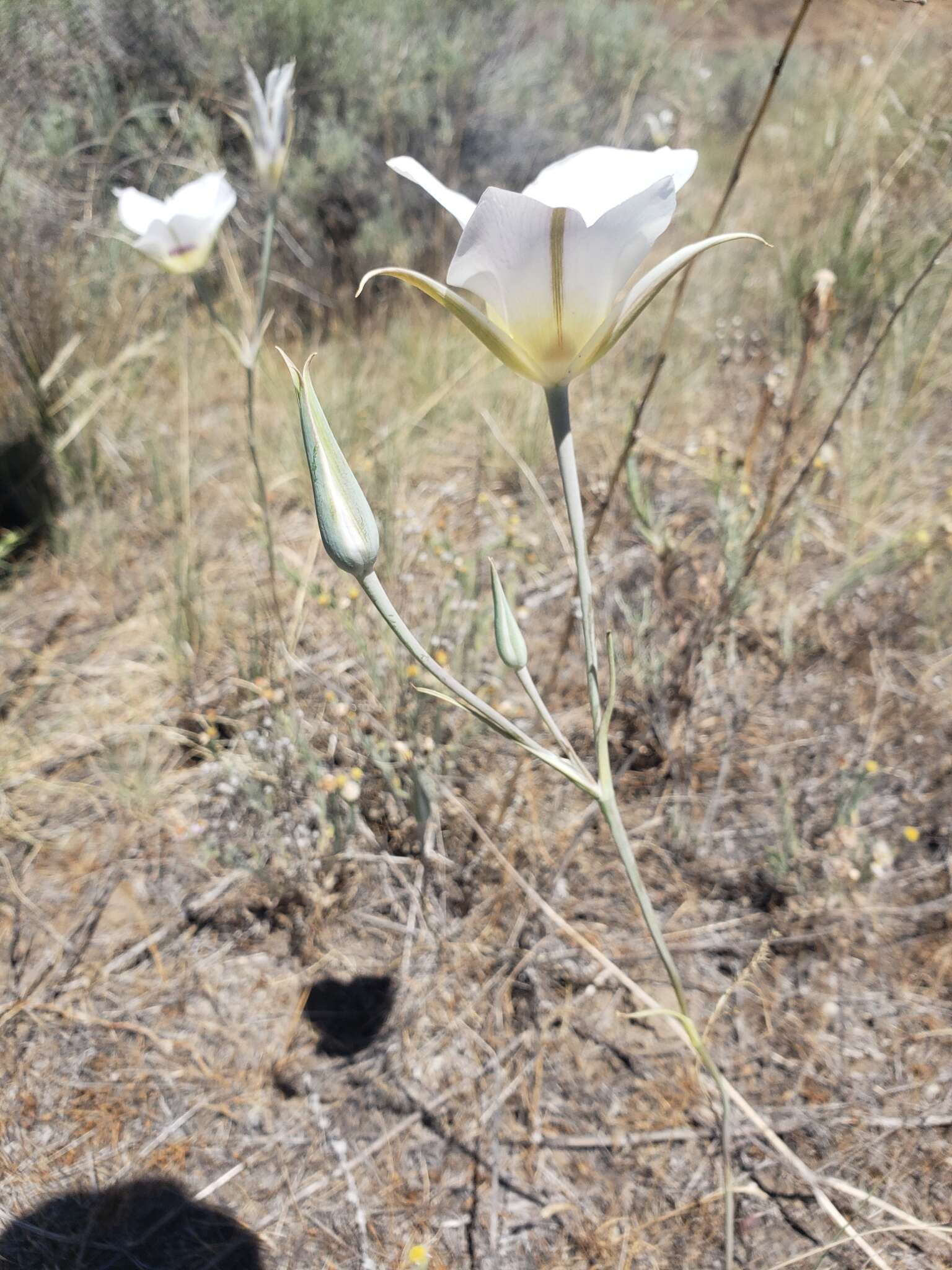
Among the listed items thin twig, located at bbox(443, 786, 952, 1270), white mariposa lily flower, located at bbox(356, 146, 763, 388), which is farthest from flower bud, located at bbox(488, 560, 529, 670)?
thin twig, located at bbox(443, 786, 952, 1270)


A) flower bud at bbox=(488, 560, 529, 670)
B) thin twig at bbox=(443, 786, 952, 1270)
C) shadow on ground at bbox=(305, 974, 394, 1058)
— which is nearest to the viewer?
flower bud at bbox=(488, 560, 529, 670)

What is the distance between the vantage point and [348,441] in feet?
7.62

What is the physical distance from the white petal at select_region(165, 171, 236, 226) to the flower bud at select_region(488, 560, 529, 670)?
46.9 inches

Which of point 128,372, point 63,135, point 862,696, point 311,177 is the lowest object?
point 862,696

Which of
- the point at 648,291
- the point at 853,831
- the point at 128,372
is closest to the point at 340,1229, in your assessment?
the point at 853,831

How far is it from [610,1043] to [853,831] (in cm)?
57

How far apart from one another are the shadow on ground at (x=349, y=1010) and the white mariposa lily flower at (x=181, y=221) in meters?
1.36

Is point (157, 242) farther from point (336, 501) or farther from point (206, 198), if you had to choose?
point (336, 501)

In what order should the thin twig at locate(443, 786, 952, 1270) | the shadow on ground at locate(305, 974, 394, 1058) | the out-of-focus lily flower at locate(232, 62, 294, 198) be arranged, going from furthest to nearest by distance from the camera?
the out-of-focus lily flower at locate(232, 62, 294, 198)
the shadow on ground at locate(305, 974, 394, 1058)
the thin twig at locate(443, 786, 952, 1270)

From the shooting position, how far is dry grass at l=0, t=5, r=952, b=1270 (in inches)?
44.3

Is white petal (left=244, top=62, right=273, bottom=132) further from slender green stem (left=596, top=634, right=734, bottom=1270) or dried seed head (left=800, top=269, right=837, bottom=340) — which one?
slender green stem (left=596, top=634, right=734, bottom=1270)

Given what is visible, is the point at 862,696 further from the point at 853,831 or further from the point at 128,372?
the point at 128,372

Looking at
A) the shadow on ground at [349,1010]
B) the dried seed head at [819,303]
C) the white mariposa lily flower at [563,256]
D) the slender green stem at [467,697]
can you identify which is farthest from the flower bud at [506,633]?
the dried seed head at [819,303]

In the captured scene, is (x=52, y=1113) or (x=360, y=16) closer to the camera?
(x=52, y=1113)
